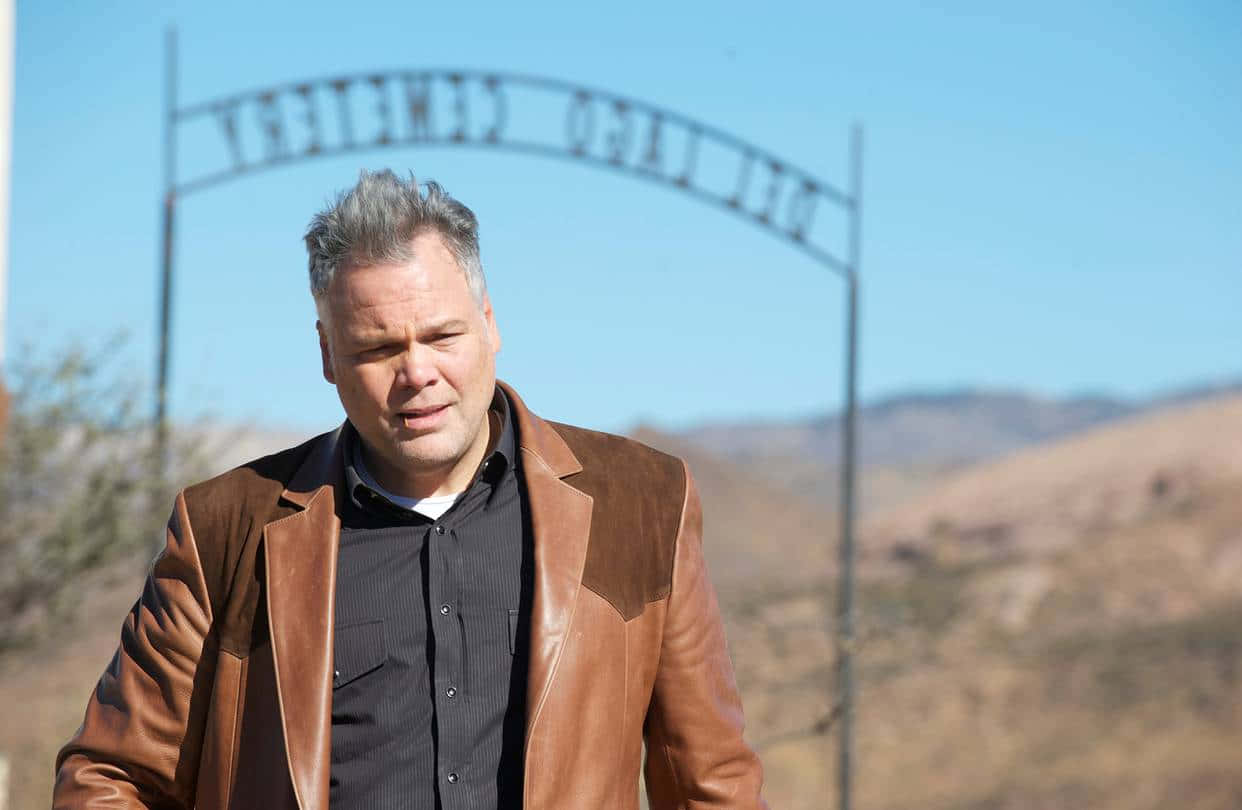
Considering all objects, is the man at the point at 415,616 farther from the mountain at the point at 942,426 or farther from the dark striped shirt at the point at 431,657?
the mountain at the point at 942,426

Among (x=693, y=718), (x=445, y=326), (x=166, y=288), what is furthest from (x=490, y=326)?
(x=166, y=288)

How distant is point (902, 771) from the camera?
19625 mm

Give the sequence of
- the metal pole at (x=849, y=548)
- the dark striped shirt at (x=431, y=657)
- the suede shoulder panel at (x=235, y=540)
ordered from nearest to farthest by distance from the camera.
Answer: the dark striped shirt at (x=431, y=657) → the suede shoulder panel at (x=235, y=540) → the metal pole at (x=849, y=548)

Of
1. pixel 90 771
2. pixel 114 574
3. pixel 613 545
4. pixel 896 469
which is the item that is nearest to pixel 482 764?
pixel 613 545

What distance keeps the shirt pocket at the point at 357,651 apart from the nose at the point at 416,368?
1.01 feet

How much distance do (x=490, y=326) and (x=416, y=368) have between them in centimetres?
20

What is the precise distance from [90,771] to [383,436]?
58 cm

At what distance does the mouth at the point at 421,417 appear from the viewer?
6.85 feet

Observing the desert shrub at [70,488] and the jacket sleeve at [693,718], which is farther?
the desert shrub at [70,488]

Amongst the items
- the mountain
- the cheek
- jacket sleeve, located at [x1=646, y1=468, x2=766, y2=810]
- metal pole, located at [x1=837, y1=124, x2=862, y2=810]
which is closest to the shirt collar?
the cheek

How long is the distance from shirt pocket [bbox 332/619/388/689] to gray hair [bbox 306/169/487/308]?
429mm

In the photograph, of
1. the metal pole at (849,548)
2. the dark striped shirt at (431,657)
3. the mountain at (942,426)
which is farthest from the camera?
the mountain at (942,426)

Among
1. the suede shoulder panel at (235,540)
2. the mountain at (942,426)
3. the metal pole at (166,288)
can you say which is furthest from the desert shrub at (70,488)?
the mountain at (942,426)

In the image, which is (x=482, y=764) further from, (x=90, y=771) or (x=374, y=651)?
(x=90, y=771)
